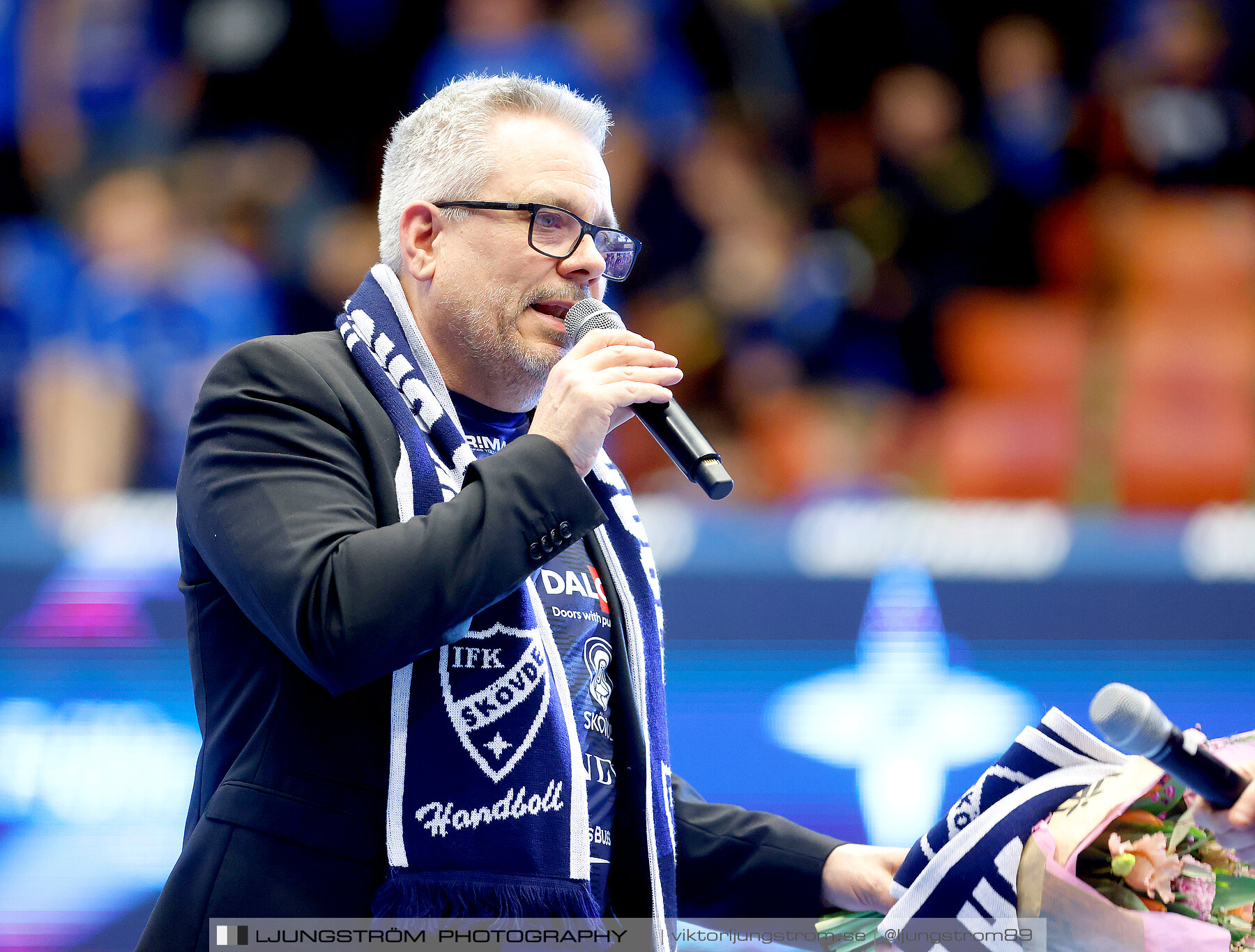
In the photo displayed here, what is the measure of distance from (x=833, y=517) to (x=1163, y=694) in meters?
0.93

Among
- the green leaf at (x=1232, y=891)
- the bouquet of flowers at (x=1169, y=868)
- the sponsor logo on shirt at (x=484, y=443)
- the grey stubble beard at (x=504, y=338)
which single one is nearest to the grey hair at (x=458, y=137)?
the grey stubble beard at (x=504, y=338)

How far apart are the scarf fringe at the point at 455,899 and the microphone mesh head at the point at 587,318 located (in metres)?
0.62

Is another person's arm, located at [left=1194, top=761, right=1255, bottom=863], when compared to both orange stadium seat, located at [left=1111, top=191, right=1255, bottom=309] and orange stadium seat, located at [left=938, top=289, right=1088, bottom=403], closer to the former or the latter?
orange stadium seat, located at [left=938, top=289, right=1088, bottom=403]

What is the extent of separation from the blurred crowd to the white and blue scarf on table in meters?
3.01

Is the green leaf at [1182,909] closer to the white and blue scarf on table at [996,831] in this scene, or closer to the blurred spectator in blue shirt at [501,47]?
the white and blue scarf on table at [996,831]

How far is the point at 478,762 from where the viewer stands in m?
1.38

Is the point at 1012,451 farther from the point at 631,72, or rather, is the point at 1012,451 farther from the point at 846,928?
the point at 846,928

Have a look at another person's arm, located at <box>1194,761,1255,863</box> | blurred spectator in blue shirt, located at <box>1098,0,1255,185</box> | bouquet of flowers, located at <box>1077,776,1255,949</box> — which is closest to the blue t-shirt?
bouquet of flowers, located at <box>1077,776,1255,949</box>

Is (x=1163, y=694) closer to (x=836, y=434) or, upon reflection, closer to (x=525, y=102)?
(x=836, y=434)

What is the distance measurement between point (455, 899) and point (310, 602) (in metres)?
0.35

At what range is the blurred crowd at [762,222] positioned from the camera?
15.0 feet

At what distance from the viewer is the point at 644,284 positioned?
5.02 meters

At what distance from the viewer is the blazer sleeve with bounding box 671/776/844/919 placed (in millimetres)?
1729

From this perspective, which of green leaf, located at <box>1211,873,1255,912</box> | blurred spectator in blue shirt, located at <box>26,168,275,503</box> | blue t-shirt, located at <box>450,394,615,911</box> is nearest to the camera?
green leaf, located at <box>1211,873,1255,912</box>
